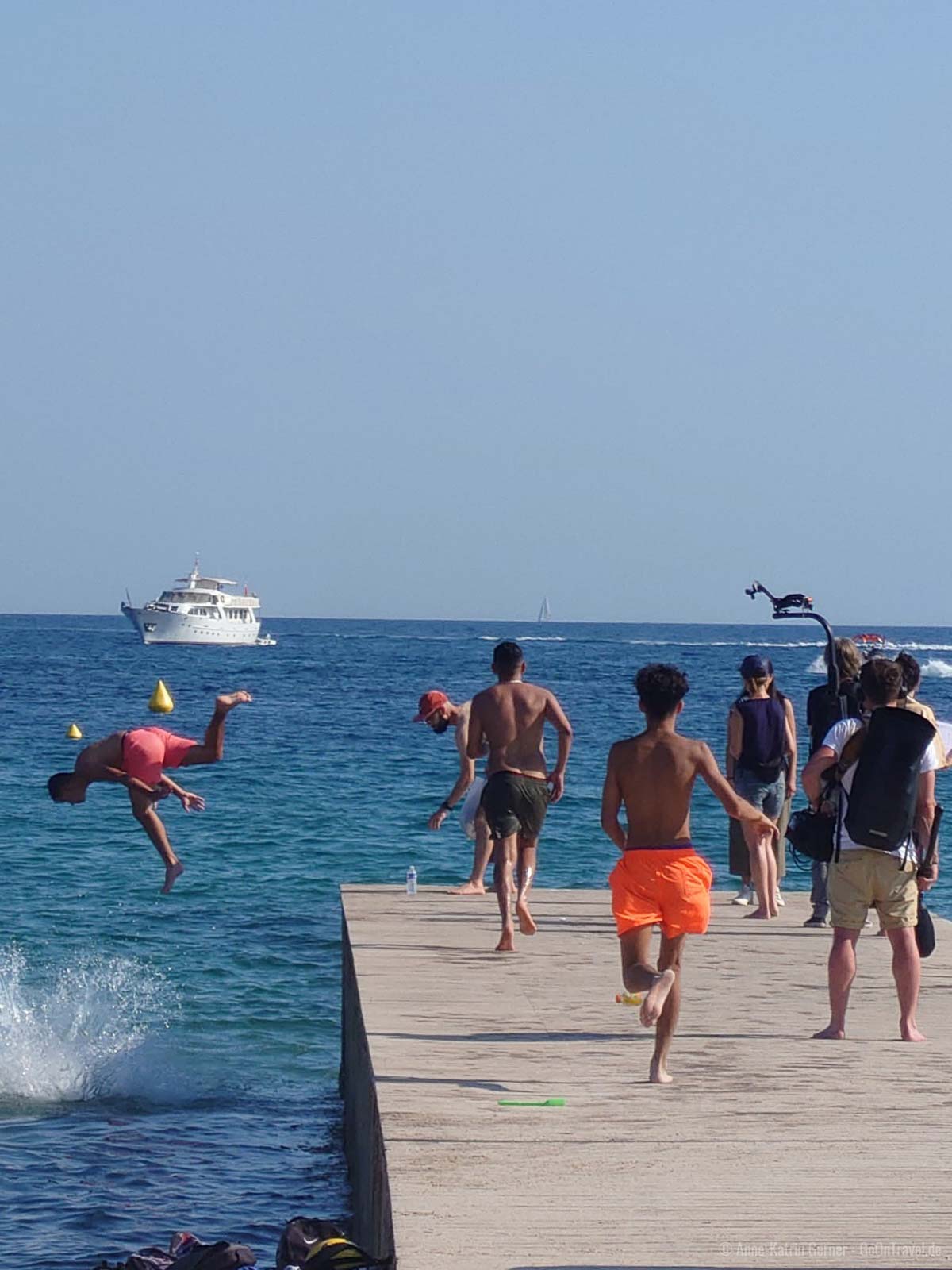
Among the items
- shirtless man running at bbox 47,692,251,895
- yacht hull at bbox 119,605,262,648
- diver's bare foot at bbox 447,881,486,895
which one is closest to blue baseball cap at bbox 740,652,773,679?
diver's bare foot at bbox 447,881,486,895

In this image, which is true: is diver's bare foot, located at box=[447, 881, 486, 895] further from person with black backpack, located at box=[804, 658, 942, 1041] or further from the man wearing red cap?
person with black backpack, located at box=[804, 658, 942, 1041]

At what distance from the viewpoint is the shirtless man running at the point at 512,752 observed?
33.8 ft

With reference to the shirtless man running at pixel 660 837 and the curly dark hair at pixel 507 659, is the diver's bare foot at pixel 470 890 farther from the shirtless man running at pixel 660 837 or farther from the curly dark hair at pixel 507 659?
the shirtless man running at pixel 660 837

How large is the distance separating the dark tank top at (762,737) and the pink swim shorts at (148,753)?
180 inches

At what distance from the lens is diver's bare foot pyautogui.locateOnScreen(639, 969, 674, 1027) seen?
23.0 feet

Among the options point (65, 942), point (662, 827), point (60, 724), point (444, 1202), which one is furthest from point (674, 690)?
point (60, 724)

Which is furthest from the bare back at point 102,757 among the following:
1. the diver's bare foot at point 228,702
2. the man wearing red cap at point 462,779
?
the man wearing red cap at point 462,779

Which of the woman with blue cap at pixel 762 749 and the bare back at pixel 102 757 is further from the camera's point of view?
the woman with blue cap at pixel 762 749

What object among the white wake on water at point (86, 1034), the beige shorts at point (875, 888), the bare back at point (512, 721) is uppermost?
the bare back at point (512, 721)

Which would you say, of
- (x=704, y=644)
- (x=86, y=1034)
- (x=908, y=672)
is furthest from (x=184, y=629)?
(x=908, y=672)

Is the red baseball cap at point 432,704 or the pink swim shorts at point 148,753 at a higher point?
the red baseball cap at point 432,704

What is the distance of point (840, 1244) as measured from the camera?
5.48 m

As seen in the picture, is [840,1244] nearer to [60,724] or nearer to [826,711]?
[826,711]

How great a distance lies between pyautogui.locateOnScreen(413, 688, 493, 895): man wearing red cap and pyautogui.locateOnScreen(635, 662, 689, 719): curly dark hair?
10.4ft
